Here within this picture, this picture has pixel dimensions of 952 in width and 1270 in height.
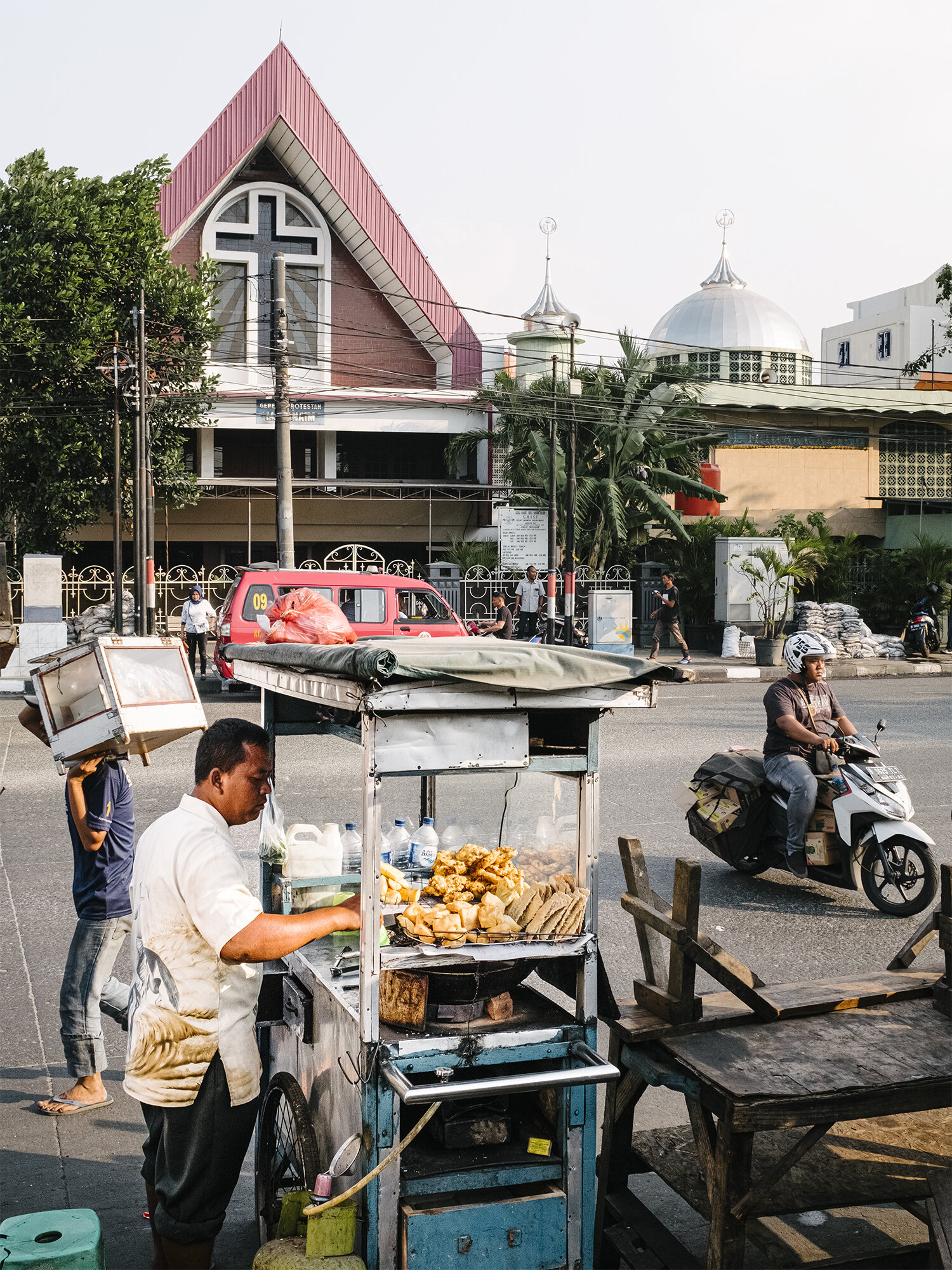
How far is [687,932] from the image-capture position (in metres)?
3.50

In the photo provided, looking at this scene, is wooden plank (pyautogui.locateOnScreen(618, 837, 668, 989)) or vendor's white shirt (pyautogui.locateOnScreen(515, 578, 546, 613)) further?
vendor's white shirt (pyautogui.locateOnScreen(515, 578, 546, 613))

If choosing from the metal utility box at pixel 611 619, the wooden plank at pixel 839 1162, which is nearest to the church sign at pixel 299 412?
the metal utility box at pixel 611 619

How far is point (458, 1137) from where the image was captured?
3.28 meters

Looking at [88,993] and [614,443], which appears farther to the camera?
[614,443]

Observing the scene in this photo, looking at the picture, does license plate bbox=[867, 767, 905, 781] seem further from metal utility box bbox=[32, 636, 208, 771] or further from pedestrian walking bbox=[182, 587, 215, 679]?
pedestrian walking bbox=[182, 587, 215, 679]

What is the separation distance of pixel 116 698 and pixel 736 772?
460 centimetres

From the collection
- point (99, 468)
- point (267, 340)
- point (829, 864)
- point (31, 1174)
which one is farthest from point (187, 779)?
point (267, 340)

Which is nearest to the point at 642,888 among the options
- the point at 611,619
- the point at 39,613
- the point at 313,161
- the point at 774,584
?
the point at 39,613

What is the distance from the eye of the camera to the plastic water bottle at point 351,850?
14.6 feet

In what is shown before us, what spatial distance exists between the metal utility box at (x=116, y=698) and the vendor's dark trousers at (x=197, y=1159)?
138 centimetres

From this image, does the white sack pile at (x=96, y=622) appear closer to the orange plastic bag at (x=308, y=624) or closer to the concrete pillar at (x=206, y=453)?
the concrete pillar at (x=206, y=453)

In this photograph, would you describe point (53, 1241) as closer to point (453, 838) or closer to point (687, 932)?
point (453, 838)

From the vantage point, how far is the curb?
2155cm

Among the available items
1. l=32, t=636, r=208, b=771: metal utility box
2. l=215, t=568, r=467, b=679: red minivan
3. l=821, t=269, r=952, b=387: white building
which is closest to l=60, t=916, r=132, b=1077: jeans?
l=32, t=636, r=208, b=771: metal utility box
